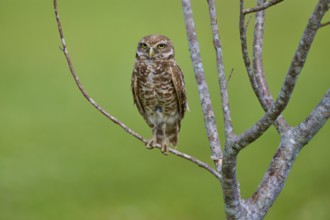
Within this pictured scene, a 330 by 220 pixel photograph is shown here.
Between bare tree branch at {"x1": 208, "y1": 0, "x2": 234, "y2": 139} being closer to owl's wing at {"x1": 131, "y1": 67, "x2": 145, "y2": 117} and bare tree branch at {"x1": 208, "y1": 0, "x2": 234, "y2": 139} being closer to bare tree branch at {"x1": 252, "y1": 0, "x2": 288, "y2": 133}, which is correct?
bare tree branch at {"x1": 252, "y1": 0, "x2": 288, "y2": 133}

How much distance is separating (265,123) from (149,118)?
89.8 inches

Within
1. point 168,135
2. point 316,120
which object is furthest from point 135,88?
point 316,120

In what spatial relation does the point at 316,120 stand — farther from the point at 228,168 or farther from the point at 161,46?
the point at 161,46

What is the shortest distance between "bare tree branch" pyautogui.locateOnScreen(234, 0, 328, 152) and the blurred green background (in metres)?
4.25

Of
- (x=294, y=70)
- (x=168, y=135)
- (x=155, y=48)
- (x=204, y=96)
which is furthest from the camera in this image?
(x=168, y=135)

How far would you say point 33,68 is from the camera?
877cm

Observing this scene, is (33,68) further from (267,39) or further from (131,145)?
(267,39)

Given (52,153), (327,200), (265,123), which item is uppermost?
(265,123)

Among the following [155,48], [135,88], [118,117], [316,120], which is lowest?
[118,117]

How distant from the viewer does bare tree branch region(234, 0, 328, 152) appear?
2.26 metres

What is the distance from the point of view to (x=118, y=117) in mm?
7715

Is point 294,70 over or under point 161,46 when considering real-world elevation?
under

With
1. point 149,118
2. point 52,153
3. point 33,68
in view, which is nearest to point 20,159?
point 52,153

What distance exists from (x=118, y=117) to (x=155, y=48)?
11.2 feet
